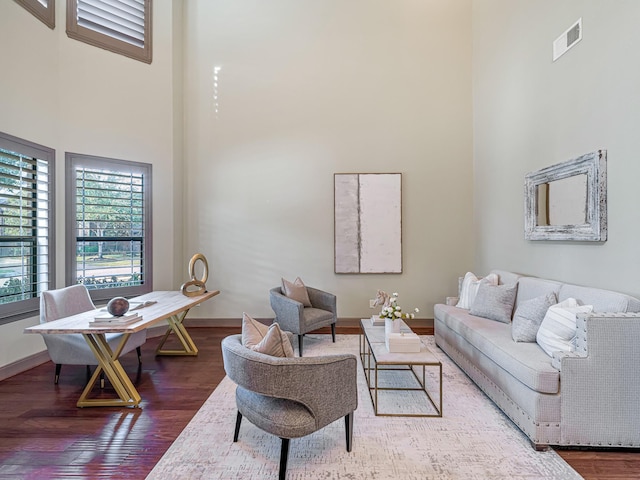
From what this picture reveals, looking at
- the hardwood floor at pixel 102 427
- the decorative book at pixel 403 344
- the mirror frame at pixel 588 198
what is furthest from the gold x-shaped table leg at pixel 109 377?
the mirror frame at pixel 588 198

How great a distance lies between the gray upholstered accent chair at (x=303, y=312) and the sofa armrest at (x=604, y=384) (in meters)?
2.64

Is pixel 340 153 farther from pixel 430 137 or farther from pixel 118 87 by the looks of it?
pixel 118 87

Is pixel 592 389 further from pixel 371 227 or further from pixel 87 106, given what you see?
pixel 87 106

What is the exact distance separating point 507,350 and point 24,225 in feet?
16.8

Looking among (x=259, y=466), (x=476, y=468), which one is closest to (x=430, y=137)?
(x=476, y=468)

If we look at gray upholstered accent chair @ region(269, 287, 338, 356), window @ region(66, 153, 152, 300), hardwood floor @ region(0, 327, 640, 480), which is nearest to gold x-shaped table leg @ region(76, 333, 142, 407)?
hardwood floor @ region(0, 327, 640, 480)

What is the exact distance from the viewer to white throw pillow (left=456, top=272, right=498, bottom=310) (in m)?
4.11

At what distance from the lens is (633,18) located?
2609 millimetres

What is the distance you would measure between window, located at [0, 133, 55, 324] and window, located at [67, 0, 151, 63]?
173cm

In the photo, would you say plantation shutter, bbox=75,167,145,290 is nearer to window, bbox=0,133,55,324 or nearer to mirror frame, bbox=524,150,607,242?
window, bbox=0,133,55,324

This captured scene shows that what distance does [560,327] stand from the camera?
2559 millimetres

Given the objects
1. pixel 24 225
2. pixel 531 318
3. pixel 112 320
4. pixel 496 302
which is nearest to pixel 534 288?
pixel 496 302

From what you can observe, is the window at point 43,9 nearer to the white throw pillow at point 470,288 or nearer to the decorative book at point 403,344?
the decorative book at point 403,344

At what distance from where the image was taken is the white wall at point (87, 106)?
3.66 m
